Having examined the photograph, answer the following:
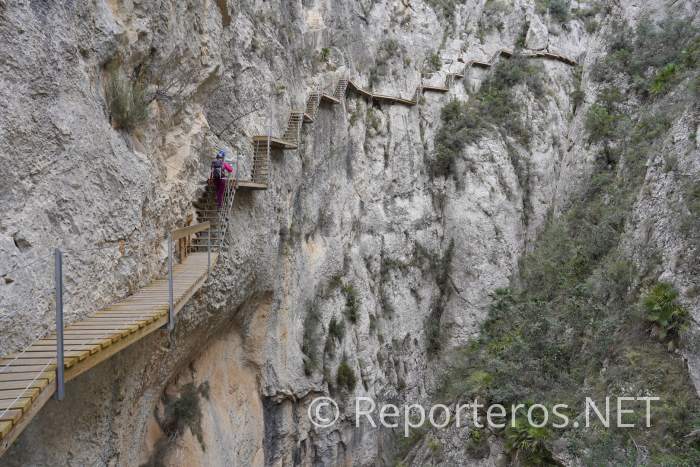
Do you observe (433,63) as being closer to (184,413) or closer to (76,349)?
(184,413)

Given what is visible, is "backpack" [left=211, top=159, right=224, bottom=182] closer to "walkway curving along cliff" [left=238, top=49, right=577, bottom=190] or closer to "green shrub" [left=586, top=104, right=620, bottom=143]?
"walkway curving along cliff" [left=238, top=49, right=577, bottom=190]

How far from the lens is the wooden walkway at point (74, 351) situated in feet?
11.0

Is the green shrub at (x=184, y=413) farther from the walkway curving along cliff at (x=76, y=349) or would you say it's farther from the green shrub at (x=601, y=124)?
the green shrub at (x=601, y=124)

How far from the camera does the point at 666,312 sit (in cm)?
934

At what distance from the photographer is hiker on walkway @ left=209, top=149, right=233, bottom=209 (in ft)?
33.1

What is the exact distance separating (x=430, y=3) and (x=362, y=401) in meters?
23.1

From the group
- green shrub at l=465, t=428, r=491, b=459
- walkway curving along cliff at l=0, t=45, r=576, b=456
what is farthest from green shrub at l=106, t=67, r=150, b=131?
green shrub at l=465, t=428, r=491, b=459

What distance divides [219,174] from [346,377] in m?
9.81

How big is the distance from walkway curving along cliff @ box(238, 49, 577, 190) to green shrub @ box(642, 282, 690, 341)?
9183 mm

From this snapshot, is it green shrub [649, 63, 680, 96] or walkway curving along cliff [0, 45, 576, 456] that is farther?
green shrub [649, 63, 680, 96]

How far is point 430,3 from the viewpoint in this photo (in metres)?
27.2

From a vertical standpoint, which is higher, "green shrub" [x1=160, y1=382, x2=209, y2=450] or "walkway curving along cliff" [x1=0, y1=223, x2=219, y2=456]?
"walkway curving along cliff" [x1=0, y1=223, x2=219, y2=456]

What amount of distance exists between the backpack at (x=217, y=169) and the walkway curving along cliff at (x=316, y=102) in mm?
503

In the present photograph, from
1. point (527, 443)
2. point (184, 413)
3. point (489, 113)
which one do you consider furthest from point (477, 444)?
point (489, 113)
